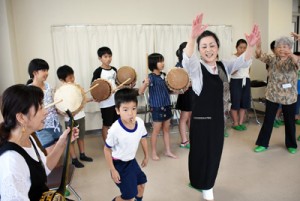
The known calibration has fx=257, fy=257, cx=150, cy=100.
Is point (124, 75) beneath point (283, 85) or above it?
above

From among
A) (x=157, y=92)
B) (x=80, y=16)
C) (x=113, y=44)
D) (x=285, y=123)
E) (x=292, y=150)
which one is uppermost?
(x=80, y=16)

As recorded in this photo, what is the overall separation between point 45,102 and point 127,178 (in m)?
1.18

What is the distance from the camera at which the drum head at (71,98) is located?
221 centimetres

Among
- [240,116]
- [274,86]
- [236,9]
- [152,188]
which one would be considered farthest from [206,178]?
[236,9]

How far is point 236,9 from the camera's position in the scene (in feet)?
16.9

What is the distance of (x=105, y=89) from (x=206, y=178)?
63.0 inches

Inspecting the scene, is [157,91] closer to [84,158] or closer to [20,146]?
[84,158]

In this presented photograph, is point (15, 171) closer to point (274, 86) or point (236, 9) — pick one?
point (274, 86)

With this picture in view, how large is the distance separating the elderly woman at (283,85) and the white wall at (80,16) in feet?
6.95

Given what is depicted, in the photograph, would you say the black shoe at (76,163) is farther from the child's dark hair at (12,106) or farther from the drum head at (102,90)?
the child's dark hair at (12,106)

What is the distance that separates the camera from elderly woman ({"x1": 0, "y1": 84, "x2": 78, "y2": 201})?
0.90 m

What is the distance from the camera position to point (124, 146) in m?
1.78

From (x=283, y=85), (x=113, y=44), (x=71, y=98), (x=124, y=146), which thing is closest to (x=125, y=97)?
(x=124, y=146)

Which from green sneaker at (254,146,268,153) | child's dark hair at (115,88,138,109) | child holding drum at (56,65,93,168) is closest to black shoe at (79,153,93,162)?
child holding drum at (56,65,93,168)
